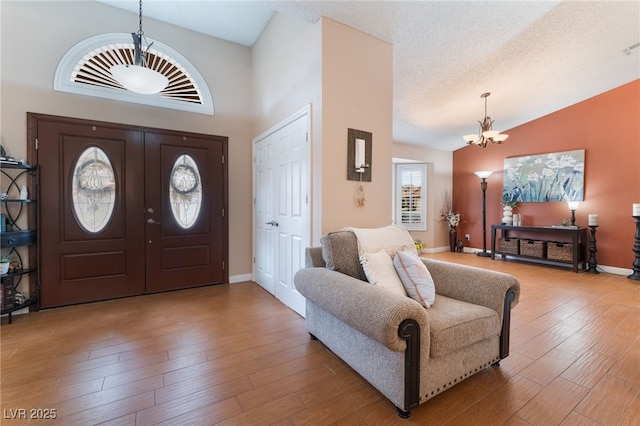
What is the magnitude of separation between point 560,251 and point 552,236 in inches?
A: 20.3

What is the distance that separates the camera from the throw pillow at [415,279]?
1809mm

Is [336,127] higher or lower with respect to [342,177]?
higher

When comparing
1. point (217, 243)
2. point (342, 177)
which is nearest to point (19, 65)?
point (217, 243)

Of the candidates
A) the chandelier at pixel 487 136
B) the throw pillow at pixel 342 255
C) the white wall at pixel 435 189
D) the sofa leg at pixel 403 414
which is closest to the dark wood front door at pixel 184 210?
the throw pillow at pixel 342 255

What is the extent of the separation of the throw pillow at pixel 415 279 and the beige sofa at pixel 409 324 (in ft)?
0.26

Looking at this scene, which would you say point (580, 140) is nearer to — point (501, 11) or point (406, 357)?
point (501, 11)

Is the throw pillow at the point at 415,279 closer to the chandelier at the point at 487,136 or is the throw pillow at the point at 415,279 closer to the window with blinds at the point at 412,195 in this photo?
the chandelier at the point at 487,136

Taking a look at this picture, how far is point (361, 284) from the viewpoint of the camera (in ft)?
5.65

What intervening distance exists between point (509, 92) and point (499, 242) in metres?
3.05

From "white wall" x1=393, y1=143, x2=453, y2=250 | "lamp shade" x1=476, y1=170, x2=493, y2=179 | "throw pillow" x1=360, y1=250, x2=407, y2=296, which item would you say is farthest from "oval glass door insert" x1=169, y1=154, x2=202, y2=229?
"lamp shade" x1=476, y1=170, x2=493, y2=179

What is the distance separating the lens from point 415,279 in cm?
186

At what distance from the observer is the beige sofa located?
1398 millimetres

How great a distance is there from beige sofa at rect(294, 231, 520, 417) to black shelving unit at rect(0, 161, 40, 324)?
9.29 ft

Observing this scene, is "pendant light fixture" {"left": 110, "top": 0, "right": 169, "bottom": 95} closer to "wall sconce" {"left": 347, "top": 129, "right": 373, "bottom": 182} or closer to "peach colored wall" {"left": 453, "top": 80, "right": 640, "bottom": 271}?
"wall sconce" {"left": 347, "top": 129, "right": 373, "bottom": 182}
